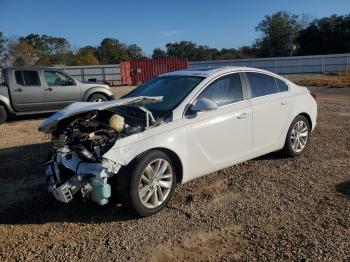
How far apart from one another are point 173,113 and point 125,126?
62cm

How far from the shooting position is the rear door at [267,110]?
5.76 metres

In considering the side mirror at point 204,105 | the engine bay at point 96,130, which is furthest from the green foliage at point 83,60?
the side mirror at point 204,105

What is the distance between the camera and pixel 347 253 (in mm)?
Result: 3580

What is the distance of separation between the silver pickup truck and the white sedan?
7158 millimetres

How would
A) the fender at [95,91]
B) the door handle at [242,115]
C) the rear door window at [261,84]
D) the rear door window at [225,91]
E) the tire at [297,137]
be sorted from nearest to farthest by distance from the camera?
the rear door window at [225,91], the door handle at [242,115], the rear door window at [261,84], the tire at [297,137], the fender at [95,91]

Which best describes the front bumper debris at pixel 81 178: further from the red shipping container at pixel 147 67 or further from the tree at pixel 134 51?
the tree at pixel 134 51

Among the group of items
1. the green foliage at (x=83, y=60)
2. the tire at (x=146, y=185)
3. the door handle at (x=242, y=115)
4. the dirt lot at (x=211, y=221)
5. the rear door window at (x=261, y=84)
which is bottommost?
the dirt lot at (x=211, y=221)

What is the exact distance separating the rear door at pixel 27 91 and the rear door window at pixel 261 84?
27.1 feet

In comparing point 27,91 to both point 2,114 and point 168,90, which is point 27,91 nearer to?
point 2,114

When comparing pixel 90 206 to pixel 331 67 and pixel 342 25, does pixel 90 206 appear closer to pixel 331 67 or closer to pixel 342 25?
pixel 331 67

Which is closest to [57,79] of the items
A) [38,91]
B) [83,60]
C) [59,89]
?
[59,89]

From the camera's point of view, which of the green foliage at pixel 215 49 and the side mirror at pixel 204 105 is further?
the green foliage at pixel 215 49

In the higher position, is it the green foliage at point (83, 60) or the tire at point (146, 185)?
the green foliage at point (83, 60)

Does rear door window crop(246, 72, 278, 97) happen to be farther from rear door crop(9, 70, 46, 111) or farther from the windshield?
rear door crop(9, 70, 46, 111)
